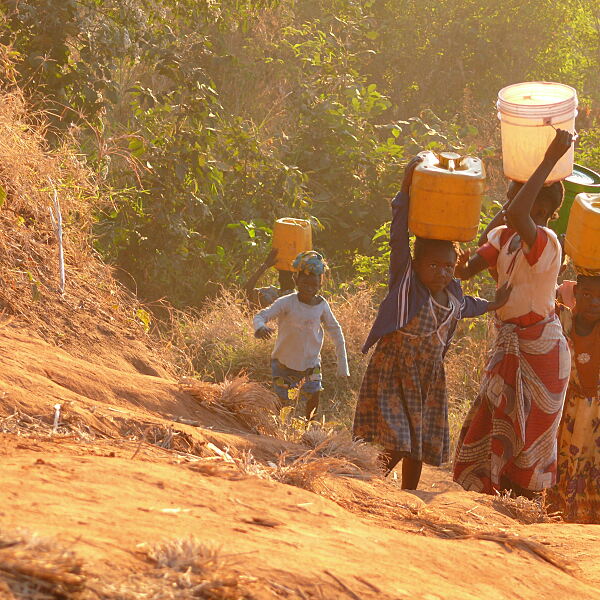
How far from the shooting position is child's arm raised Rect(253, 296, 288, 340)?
535 centimetres

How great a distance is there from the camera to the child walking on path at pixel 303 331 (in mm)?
5770

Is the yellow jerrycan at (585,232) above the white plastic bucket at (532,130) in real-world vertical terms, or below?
below

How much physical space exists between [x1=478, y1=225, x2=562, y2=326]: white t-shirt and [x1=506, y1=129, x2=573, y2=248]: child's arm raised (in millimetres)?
150

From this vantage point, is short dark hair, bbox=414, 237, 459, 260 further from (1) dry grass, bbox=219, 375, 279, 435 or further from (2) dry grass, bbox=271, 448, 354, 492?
(2) dry grass, bbox=271, 448, 354, 492

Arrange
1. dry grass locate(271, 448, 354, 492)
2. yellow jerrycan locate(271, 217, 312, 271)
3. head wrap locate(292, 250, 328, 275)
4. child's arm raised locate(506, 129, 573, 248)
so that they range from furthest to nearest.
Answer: yellow jerrycan locate(271, 217, 312, 271)
head wrap locate(292, 250, 328, 275)
child's arm raised locate(506, 129, 573, 248)
dry grass locate(271, 448, 354, 492)

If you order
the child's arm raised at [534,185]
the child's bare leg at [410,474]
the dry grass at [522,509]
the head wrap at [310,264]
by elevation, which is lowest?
the child's bare leg at [410,474]

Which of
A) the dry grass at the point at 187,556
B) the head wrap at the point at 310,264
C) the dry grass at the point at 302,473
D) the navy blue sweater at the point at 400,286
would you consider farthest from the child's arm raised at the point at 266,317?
the dry grass at the point at 187,556

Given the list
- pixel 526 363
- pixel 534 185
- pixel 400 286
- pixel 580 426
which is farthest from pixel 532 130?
pixel 580 426

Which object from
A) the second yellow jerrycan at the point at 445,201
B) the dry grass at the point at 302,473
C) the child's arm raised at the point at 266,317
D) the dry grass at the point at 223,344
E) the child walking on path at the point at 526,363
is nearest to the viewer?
the dry grass at the point at 302,473

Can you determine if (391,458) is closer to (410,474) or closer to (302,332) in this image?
(410,474)

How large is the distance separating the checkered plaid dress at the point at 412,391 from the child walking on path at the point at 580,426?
26.9 inches

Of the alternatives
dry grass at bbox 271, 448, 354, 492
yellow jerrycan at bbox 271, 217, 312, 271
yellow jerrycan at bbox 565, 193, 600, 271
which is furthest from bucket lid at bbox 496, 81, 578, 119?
yellow jerrycan at bbox 271, 217, 312, 271

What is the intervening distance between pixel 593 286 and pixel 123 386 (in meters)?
2.27

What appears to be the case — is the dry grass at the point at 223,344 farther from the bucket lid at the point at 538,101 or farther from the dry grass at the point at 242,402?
the bucket lid at the point at 538,101
